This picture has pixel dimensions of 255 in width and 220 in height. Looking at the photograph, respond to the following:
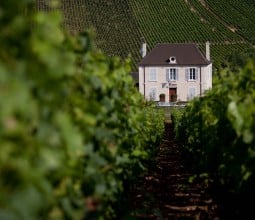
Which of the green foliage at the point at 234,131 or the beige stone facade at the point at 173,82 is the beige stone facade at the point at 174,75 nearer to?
the beige stone facade at the point at 173,82

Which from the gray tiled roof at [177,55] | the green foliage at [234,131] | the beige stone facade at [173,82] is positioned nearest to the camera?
the green foliage at [234,131]

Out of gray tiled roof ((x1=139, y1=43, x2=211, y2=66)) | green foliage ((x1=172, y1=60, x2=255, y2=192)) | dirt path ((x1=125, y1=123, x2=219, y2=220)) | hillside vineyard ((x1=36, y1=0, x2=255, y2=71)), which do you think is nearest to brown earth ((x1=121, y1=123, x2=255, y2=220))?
dirt path ((x1=125, y1=123, x2=219, y2=220))

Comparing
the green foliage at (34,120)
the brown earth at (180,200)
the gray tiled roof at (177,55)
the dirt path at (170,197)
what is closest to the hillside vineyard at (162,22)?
the gray tiled roof at (177,55)

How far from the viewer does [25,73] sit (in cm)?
245

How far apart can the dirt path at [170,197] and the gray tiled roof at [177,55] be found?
37.7m

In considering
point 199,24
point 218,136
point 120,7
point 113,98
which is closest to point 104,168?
point 113,98

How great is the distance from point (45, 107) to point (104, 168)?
265 cm

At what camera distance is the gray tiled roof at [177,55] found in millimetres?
53562

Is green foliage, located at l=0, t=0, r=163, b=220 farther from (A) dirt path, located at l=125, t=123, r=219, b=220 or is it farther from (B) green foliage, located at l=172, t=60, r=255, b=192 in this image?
(A) dirt path, located at l=125, t=123, r=219, b=220

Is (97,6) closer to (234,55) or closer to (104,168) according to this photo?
(234,55)

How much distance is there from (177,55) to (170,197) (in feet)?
145

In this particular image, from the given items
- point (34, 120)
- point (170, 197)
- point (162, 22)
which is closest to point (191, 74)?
point (162, 22)

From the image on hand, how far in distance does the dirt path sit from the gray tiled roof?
37.7m

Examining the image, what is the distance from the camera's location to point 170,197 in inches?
418
